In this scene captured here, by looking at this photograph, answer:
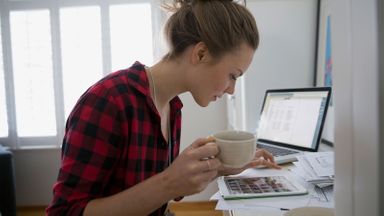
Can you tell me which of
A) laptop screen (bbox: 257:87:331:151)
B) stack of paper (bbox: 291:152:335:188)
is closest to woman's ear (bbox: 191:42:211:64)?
stack of paper (bbox: 291:152:335:188)

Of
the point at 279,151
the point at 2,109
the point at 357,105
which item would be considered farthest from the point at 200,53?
the point at 2,109

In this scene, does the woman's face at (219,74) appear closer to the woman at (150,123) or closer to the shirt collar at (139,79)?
the woman at (150,123)

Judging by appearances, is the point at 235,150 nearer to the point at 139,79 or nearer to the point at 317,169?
the point at 139,79

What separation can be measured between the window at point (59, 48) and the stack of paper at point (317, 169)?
1927 millimetres

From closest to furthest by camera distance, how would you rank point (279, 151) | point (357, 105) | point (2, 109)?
point (357, 105) → point (279, 151) → point (2, 109)

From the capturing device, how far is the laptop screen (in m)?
1.20

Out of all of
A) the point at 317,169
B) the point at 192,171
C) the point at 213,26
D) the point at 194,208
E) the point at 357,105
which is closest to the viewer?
the point at 357,105

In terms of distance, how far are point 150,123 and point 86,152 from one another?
0.17 metres

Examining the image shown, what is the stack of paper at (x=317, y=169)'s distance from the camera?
0.83 meters

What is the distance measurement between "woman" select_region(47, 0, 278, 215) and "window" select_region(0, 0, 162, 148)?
197 centimetres

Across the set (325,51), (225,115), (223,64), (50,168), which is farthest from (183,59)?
(50,168)

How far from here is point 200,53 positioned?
0.67 metres

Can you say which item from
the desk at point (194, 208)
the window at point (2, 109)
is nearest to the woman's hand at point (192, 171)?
the desk at point (194, 208)

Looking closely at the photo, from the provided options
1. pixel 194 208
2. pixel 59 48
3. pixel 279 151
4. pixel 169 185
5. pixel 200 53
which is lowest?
pixel 194 208
